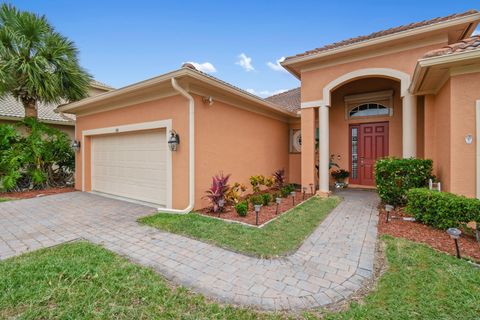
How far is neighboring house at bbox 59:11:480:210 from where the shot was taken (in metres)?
4.65

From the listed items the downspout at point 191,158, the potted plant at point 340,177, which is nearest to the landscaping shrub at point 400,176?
the potted plant at point 340,177

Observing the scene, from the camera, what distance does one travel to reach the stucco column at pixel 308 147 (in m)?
7.95

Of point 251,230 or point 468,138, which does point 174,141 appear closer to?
point 251,230

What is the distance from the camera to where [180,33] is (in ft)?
29.8

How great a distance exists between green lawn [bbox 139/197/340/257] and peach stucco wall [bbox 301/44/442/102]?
13.9ft

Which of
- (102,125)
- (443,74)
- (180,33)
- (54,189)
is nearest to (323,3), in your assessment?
(443,74)

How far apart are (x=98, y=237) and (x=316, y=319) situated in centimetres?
391

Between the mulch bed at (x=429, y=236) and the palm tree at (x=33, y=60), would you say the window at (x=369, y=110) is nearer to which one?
the mulch bed at (x=429, y=236)

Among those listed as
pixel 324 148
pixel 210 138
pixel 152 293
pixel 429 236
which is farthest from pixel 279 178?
pixel 152 293

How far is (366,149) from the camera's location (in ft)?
29.6

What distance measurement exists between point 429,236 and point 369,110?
20.8 ft

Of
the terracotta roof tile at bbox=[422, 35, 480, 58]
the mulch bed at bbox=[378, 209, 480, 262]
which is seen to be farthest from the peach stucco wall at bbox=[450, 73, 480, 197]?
the mulch bed at bbox=[378, 209, 480, 262]

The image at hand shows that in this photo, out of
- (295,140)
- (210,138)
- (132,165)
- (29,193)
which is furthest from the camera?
(295,140)

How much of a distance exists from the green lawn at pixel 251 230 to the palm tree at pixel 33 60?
7.21 meters
